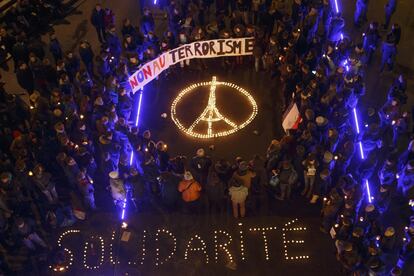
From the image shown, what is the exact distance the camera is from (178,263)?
42.9 ft

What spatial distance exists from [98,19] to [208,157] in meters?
7.16

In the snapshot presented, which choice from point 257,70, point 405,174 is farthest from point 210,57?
point 405,174

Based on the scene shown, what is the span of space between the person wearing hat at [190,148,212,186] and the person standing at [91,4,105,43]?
22.1ft

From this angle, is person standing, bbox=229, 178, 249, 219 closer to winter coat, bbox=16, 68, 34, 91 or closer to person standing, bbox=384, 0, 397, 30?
winter coat, bbox=16, 68, 34, 91

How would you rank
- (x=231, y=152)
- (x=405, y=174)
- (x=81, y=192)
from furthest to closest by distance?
1. (x=231, y=152)
2. (x=81, y=192)
3. (x=405, y=174)

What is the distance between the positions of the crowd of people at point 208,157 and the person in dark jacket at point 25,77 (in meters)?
Result: 0.04

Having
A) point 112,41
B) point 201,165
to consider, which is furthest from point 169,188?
point 112,41

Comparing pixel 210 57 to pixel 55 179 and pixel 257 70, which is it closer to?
pixel 257 70

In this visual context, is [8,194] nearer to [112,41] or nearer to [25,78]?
[25,78]

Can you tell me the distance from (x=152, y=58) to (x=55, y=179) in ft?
15.4

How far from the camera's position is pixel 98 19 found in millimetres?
17797

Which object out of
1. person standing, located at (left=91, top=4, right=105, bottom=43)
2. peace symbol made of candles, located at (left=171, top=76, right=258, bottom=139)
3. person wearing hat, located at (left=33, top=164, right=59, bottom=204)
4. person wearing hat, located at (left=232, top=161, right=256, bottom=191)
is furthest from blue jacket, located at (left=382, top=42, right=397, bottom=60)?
person wearing hat, located at (left=33, top=164, right=59, bottom=204)

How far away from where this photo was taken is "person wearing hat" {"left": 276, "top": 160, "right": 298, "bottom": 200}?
42.3ft

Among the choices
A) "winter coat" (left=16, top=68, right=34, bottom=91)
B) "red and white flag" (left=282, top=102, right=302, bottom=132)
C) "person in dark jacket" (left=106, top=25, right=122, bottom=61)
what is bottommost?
"red and white flag" (left=282, top=102, right=302, bottom=132)
